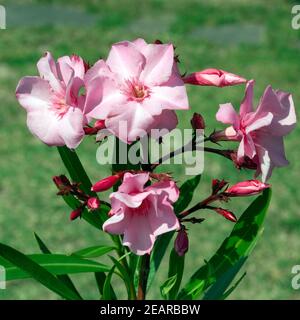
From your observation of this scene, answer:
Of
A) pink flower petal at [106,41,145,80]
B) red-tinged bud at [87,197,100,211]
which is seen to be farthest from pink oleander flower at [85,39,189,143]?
red-tinged bud at [87,197,100,211]

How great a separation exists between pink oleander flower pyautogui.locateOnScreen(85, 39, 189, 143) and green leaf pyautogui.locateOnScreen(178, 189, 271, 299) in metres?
0.32

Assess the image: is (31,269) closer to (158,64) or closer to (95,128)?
(95,128)

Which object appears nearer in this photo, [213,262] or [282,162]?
[282,162]

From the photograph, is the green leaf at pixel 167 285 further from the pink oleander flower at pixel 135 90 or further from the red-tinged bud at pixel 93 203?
the pink oleander flower at pixel 135 90

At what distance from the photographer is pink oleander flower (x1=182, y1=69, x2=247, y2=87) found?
1102 mm

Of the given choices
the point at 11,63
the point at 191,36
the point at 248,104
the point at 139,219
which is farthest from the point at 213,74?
the point at 191,36

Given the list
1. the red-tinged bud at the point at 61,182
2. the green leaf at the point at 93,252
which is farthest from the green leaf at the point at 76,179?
the red-tinged bud at the point at 61,182

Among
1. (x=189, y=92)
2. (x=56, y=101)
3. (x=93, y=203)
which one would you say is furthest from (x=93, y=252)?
(x=189, y=92)

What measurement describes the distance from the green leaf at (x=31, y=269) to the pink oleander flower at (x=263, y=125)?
1.08 ft

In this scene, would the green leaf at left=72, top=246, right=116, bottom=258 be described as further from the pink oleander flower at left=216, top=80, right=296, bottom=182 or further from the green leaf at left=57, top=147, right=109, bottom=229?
the pink oleander flower at left=216, top=80, right=296, bottom=182

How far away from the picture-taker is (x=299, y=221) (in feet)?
12.1

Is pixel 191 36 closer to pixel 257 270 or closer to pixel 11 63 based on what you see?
pixel 11 63

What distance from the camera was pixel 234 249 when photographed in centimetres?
130

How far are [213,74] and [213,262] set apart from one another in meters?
0.34
